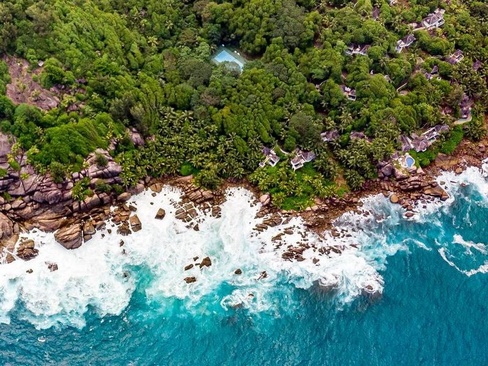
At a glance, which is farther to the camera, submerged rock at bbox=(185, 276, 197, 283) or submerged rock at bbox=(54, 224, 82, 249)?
submerged rock at bbox=(54, 224, 82, 249)

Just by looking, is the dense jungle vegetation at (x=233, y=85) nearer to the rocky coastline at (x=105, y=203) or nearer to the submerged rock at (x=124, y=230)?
the rocky coastline at (x=105, y=203)

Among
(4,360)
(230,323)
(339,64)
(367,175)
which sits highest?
(339,64)

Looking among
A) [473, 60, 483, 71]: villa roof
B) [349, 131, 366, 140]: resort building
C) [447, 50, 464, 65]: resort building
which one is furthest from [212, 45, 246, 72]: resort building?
[473, 60, 483, 71]: villa roof

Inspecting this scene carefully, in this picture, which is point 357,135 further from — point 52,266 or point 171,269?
point 52,266

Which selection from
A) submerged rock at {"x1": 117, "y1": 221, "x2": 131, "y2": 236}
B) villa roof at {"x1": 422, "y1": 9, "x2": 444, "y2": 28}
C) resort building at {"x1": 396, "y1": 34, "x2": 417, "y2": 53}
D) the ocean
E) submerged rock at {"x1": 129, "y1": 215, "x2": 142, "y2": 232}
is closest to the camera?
the ocean

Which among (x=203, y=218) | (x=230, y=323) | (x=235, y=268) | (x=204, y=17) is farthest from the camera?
(x=204, y=17)

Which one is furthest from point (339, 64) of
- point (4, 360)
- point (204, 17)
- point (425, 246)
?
point (4, 360)

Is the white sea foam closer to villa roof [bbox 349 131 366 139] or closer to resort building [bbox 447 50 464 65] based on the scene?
villa roof [bbox 349 131 366 139]

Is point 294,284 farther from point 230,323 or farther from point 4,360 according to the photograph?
point 4,360
